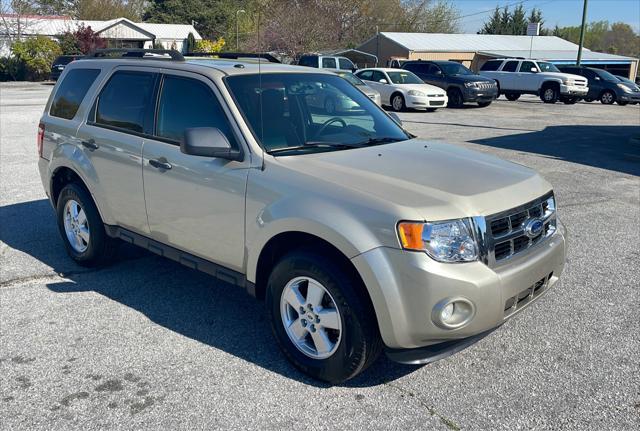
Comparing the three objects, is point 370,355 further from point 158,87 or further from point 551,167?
point 551,167

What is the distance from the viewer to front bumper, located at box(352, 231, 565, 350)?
3100 millimetres

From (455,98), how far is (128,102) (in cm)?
2064

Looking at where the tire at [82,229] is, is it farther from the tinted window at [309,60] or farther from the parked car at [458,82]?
the parked car at [458,82]

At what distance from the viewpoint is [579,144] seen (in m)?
13.8

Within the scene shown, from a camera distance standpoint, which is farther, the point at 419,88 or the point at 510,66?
the point at 510,66

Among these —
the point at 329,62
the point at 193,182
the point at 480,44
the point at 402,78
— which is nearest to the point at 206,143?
the point at 193,182

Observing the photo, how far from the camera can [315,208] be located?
11.2ft

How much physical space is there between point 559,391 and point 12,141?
13.2 m

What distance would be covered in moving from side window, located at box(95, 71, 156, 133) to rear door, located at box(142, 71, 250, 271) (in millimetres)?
155

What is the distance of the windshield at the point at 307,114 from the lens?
401 centimetres

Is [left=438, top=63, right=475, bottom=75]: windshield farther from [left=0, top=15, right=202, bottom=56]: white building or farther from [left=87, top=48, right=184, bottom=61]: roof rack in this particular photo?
[left=0, top=15, right=202, bottom=56]: white building

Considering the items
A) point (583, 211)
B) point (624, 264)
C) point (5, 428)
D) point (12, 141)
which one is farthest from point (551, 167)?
point (12, 141)

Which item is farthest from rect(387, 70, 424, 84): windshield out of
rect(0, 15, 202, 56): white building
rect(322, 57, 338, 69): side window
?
rect(0, 15, 202, 56): white building

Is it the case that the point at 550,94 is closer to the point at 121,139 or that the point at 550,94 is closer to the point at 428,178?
the point at 121,139
